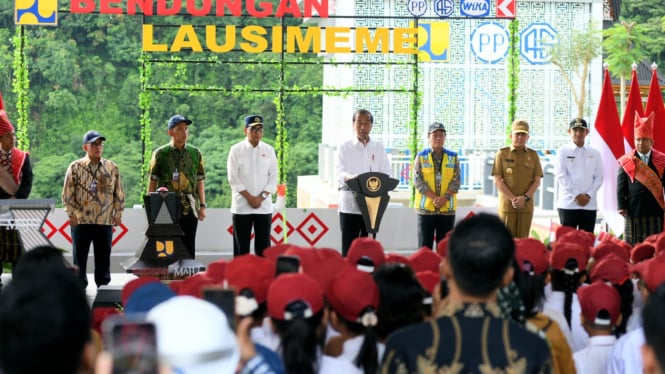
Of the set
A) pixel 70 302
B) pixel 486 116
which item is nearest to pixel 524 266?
pixel 70 302

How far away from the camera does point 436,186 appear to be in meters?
9.25

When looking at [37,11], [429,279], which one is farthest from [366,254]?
[37,11]

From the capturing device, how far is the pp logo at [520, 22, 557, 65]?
25188 millimetres

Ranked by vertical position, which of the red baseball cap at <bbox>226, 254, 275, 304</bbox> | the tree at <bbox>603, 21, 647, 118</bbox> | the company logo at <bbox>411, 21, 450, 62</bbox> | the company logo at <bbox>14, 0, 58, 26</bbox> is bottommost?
the red baseball cap at <bbox>226, 254, 275, 304</bbox>

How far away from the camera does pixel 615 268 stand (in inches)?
183

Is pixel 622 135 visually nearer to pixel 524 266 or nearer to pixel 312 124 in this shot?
pixel 524 266

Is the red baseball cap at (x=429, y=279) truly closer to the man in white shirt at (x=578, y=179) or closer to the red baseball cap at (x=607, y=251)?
the red baseball cap at (x=607, y=251)

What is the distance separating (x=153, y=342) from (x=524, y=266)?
297 centimetres

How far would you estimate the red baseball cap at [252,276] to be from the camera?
352 centimetres

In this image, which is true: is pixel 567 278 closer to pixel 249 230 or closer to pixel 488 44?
pixel 249 230

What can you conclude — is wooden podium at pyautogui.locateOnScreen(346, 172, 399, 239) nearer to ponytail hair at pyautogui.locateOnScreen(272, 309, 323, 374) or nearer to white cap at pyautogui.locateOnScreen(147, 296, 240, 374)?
ponytail hair at pyautogui.locateOnScreen(272, 309, 323, 374)

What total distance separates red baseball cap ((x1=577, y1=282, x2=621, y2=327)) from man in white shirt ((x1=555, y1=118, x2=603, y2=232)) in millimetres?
5705

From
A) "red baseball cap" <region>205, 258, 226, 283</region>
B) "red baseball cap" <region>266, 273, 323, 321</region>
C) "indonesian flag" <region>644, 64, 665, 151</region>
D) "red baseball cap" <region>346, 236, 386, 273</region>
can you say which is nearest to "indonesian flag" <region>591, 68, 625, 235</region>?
"indonesian flag" <region>644, 64, 665, 151</region>

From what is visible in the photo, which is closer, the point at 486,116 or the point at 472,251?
the point at 472,251
